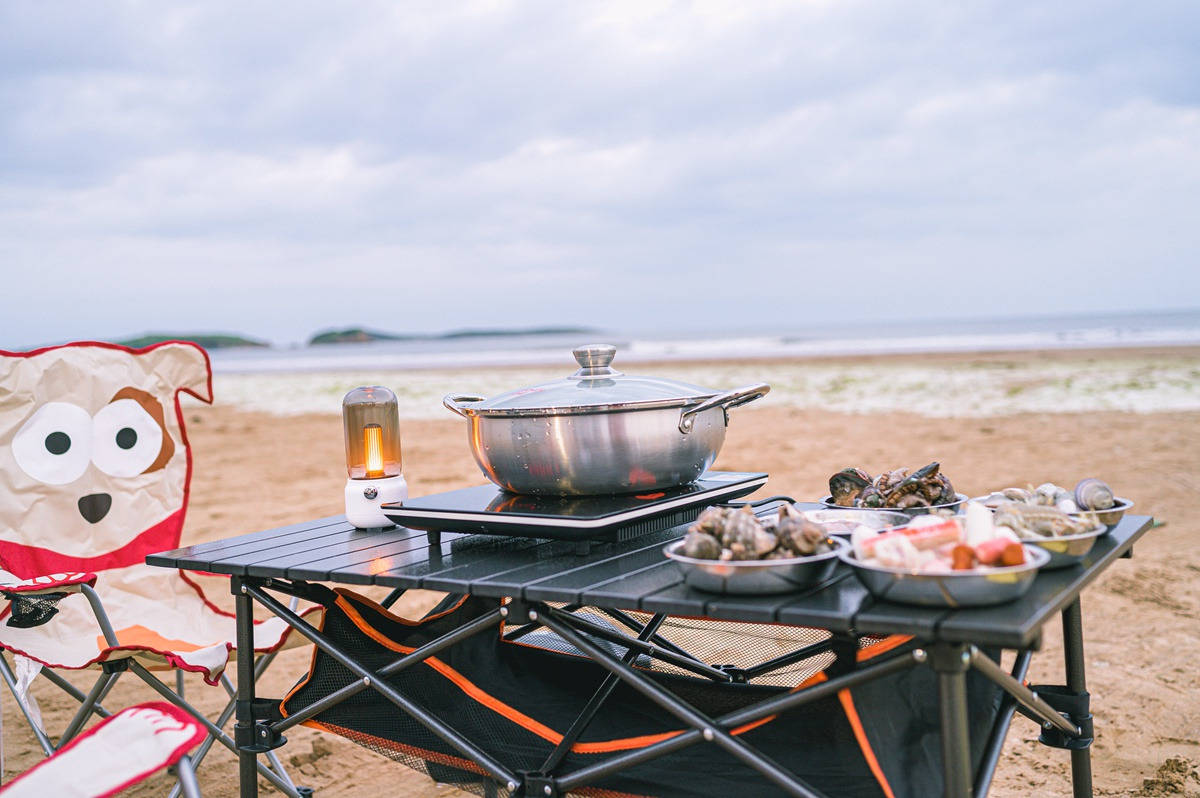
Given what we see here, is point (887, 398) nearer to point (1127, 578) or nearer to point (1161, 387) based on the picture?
point (1161, 387)

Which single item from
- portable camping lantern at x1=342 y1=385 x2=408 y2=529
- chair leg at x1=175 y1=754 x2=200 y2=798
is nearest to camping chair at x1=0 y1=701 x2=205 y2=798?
chair leg at x1=175 y1=754 x2=200 y2=798

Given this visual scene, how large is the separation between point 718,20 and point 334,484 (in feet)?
29.3

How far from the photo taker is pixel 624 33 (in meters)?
12.3

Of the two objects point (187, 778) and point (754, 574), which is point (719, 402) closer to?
point (754, 574)

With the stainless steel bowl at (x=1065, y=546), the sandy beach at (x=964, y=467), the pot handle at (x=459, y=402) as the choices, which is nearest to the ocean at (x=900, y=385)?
the sandy beach at (x=964, y=467)

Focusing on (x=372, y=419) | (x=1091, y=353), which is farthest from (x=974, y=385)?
(x=372, y=419)

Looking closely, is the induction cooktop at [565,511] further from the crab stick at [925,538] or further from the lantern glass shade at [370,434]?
the crab stick at [925,538]

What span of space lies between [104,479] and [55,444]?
18cm

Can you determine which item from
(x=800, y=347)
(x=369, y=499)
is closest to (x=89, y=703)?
(x=369, y=499)

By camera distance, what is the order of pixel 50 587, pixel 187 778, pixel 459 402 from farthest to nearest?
pixel 50 587
pixel 459 402
pixel 187 778

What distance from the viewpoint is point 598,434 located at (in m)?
1.72

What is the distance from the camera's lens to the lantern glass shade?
2.11m

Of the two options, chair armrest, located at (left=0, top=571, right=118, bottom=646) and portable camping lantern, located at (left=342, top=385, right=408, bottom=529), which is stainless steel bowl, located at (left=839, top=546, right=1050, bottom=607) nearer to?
portable camping lantern, located at (left=342, top=385, right=408, bottom=529)

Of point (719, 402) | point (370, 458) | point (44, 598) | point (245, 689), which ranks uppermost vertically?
point (719, 402)
